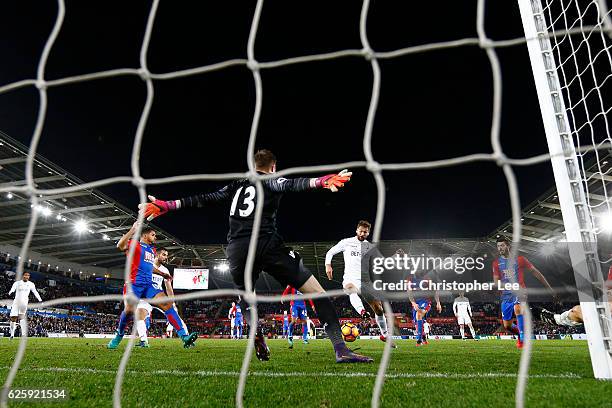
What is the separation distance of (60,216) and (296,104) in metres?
16.8

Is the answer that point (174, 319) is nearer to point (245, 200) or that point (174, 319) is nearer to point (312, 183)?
point (245, 200)

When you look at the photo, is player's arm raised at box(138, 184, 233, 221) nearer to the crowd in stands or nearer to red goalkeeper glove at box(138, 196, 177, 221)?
red goalkeeper glove at box(138, 196, 177, 221)

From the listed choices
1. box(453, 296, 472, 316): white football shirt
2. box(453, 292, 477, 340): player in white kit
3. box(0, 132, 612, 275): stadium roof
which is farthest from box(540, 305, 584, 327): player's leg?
box(0, 132, 612, 275): stadium roof

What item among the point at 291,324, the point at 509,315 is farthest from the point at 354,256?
the point at 291,324

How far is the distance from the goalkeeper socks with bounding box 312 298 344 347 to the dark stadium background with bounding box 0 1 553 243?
10.9 m

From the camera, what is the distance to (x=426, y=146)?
101 feet

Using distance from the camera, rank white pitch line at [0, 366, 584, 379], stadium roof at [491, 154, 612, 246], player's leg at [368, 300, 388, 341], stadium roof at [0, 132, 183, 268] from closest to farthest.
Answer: white pitch line at [0, 366, 584, 379] → player's leg at [368, 300, 388, 341] → stadium roof at [0, 132, 183, 268] → stadium roof at [491, 154, 612, 246]

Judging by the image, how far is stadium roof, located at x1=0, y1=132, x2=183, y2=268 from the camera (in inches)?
835

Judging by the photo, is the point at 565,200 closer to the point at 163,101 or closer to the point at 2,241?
the point at 163,101

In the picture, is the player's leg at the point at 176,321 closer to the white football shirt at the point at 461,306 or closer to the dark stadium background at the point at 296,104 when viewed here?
the dark stadium background at the point at 296,104

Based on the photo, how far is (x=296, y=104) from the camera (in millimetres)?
27641

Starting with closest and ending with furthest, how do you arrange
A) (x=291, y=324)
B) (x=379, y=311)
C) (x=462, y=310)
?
(x=379, y=311) → (x=291, y=324) → (x=462, y=310)

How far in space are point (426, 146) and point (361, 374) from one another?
94.1 feet

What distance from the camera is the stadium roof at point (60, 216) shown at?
2121 centimetres
